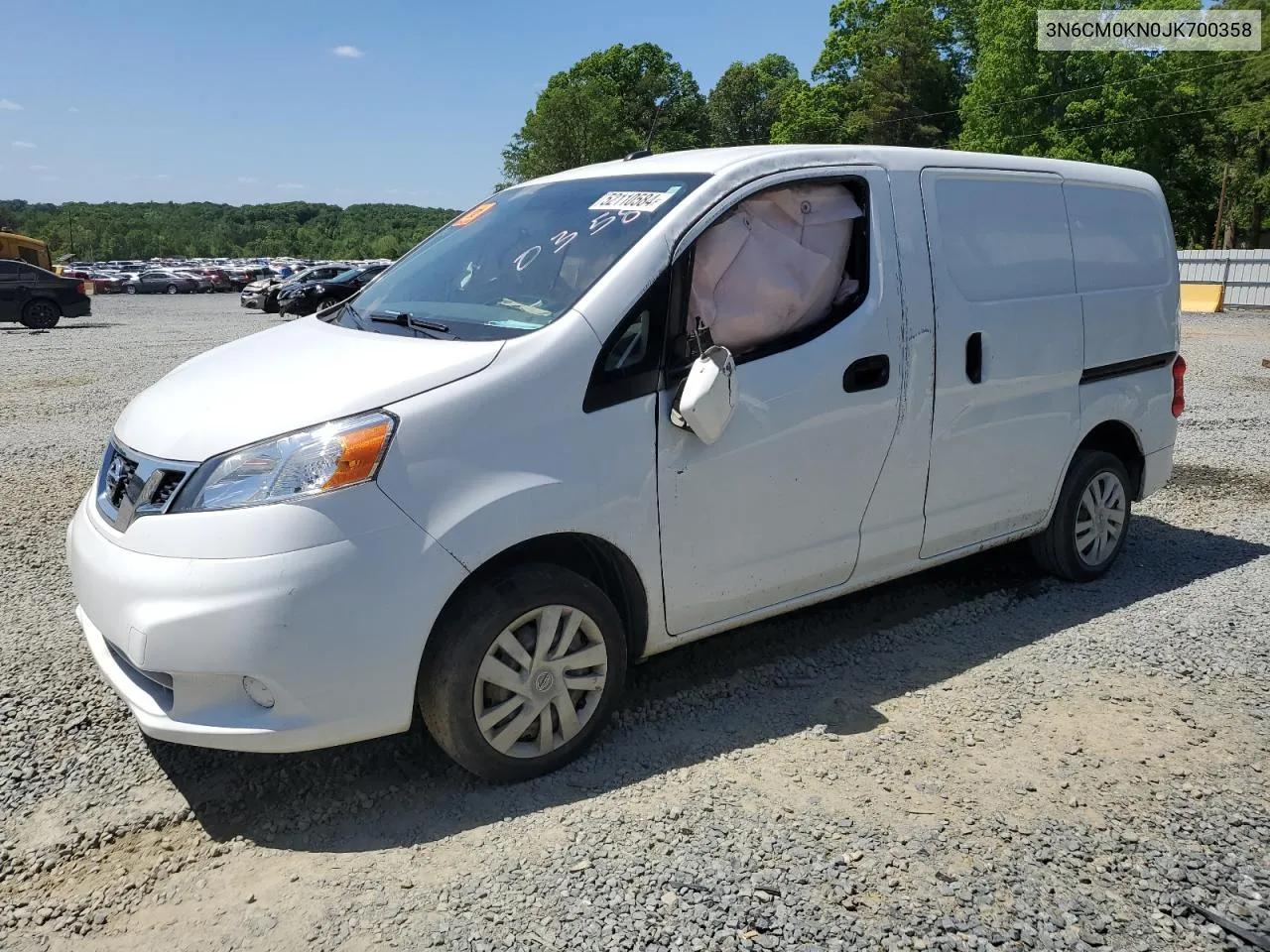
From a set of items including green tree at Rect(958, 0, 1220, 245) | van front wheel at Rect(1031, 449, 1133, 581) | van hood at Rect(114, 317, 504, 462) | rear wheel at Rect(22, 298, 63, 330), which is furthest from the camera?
green tree at Rect(958, 0, 1220, 245)

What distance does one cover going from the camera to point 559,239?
12.0 ft

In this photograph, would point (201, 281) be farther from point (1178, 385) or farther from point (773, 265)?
point (773, 265)

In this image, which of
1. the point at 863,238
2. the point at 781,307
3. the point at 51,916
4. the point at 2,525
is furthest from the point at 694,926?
the point at 2,525

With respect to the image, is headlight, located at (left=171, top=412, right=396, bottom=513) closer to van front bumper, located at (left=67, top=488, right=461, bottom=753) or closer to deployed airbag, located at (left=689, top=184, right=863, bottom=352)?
van front bumper, located at (left=67, top=488, right=461, bottom=753)

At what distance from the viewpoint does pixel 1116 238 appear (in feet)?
16.3

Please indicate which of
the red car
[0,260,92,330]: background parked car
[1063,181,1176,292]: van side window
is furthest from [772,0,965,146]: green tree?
[1063,181,1176,292]: van side window

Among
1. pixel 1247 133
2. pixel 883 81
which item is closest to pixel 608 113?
pixel 883 81

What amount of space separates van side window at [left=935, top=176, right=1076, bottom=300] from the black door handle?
60cm

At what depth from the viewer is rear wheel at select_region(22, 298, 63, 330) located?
22672mm

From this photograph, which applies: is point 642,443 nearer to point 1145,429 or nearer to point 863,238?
point 863,238

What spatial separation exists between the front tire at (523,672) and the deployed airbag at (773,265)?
109 cm

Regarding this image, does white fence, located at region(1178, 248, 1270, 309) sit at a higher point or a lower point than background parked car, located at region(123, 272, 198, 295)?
lower

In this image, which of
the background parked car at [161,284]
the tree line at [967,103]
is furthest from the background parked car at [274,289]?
the background parked car at [161,284]

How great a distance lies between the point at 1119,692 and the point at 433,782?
260 cm
